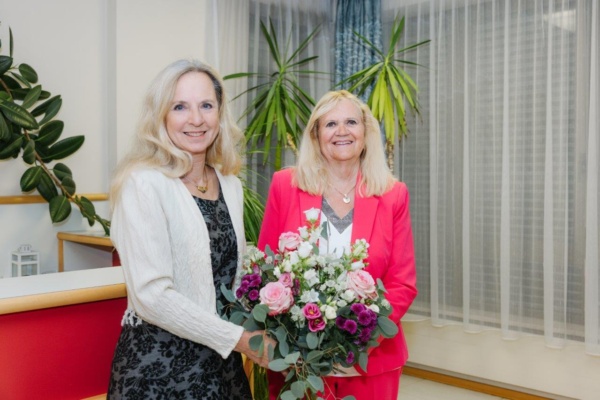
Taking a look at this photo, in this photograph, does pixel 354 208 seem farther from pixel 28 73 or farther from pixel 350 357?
pixel 28 73

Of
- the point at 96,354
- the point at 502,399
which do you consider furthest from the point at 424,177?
the point at 96,354

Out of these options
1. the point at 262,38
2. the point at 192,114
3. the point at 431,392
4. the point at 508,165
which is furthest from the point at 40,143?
the point at 431,392

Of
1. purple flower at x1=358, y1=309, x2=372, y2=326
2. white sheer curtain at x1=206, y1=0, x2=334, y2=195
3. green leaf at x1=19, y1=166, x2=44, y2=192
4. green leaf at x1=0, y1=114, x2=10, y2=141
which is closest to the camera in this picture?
purple flower at x1=358, y1=309, x2=372, y2=326

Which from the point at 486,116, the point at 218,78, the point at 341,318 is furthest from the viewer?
the point at 486,116

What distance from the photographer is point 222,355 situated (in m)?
1.61

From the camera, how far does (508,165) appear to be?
4168 millimetres

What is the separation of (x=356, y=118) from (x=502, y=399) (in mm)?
2823

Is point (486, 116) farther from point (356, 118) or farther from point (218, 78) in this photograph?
point (218, 78)

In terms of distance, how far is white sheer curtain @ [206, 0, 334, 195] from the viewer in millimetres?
4438

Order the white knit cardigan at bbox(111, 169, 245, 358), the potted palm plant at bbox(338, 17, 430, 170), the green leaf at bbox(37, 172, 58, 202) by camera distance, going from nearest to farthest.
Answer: the white knit cardigan at bbox(111, 169, 245, 358)
the green leaf at bbox(37, 172, 58, 202)
the potted palm plant at bbox(338, 17, 430, 170)

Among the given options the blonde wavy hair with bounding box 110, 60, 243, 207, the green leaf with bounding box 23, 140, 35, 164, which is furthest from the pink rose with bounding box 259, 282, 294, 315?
the green leaf with bounding box 23, 140, 35, 164

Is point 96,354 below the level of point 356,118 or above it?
below

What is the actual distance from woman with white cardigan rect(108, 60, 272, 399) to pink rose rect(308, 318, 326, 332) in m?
0.15

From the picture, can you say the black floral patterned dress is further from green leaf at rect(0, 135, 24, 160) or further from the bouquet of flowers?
green leaf at rect(0, 135, 24, 160)
